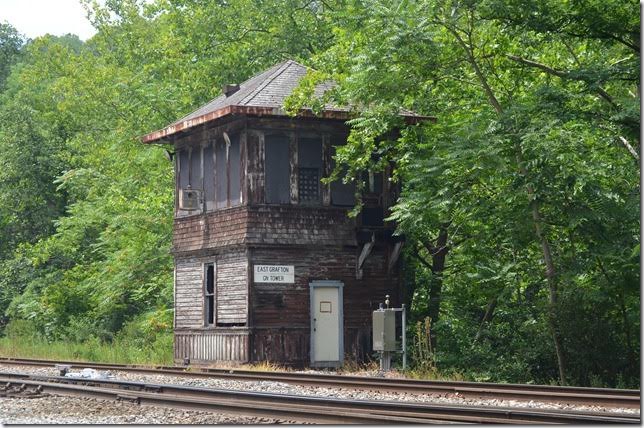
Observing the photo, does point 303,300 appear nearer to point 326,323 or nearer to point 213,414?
point 326,323

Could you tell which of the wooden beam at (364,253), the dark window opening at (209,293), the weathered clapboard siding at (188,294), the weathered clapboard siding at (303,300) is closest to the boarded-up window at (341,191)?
the wooden beam at (364,253)

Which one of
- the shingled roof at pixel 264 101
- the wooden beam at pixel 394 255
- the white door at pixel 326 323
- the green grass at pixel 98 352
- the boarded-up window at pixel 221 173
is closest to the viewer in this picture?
the shingled roof at pixel 264 101

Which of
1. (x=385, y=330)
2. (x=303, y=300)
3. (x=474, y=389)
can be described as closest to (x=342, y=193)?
(x=303, y=300)

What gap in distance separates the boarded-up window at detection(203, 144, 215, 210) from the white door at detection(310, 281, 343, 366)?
351cm

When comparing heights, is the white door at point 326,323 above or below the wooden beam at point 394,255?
below

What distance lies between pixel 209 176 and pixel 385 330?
6.92 m

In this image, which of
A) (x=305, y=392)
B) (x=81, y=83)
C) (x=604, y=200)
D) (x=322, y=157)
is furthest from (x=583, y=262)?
(x=81, y=83)

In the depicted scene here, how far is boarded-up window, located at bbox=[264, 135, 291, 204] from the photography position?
1104 inches

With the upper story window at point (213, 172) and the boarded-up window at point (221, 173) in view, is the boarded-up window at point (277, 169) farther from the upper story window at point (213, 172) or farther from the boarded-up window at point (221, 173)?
the boarded-up window at point (221, 173)

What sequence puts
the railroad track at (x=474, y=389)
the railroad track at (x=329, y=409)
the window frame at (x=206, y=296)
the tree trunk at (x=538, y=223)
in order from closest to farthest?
the railroad track at (x=329, y=409) < the railroad track at (x=474, y=389) < the tree trunk at (x=538, y=223) < the window frame at (x=206, y=296)

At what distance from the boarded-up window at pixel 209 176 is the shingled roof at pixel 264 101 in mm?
828

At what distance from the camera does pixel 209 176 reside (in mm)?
A: 29766

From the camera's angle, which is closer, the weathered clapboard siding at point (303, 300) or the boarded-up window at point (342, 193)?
the weathered clapboard siding at point (303, 300)

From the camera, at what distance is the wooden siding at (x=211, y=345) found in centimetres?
2788
